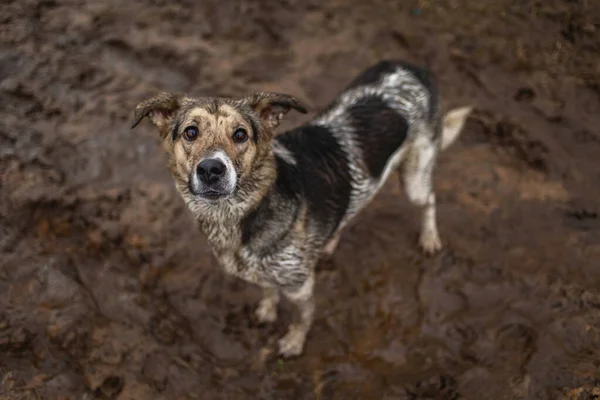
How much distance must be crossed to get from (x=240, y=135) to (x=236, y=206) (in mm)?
560

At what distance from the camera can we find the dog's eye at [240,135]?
369 cm

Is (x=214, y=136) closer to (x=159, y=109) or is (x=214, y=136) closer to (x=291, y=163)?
(x=159, y=109)

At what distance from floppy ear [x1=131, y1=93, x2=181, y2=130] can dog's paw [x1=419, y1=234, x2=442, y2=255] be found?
3.29m

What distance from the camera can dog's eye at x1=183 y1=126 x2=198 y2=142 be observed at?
3.66 metres

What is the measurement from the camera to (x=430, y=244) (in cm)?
591

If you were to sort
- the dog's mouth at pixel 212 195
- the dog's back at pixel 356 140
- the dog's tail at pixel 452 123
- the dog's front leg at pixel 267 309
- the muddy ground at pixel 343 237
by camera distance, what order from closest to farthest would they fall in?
the dog's mouth at pixel 212 195
the dog's back at pixel 356 140
the muddy ground at pixel 343 237
the dog's front leg at pixel 267 309
the dog's tail at pixel 452 123

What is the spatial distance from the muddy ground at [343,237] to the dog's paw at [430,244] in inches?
4.2

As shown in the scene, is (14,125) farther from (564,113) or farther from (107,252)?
(564,113)

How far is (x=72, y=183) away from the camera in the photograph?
5953 millimetres

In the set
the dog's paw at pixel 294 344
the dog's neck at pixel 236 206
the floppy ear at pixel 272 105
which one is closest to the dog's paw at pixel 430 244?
the dog's paw at pixel 294 344

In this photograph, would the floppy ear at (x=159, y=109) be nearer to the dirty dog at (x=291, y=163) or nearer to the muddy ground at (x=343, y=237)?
the dirty dog at (x=291, y=163)

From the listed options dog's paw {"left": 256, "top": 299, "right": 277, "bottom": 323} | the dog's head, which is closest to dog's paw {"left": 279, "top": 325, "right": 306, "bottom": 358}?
dog's paw {"left": 256, "top": 299, "right": 277, "bottom": 323}

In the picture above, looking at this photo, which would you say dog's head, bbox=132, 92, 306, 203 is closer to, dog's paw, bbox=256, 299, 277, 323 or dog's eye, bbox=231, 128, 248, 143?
dog's eye, bbox=231, 128, 248, 143

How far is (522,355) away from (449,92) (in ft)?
12.1
